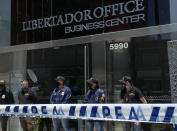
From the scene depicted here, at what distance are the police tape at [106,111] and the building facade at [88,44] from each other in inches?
92.0

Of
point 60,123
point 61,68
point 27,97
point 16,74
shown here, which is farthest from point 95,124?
point 16,74

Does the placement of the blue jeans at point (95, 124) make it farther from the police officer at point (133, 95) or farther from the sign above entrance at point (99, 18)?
the sign above entrance at point (99, 18)

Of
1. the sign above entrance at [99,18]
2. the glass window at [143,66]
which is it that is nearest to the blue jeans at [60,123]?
the glass window at [143,66]

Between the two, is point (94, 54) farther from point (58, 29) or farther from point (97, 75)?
point (58, 29)

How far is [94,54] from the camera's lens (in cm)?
924

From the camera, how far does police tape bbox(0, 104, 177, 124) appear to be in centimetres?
482

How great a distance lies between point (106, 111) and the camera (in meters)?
5.68

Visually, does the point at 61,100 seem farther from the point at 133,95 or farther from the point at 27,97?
the point at 133,95

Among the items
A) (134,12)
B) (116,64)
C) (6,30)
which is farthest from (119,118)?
(6,30)

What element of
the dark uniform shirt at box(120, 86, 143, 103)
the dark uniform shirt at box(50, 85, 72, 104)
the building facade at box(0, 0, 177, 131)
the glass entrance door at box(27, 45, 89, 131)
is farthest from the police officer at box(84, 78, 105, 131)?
the glass entrance door at box(27, 45, 89, 131)

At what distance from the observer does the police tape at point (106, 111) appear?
4820mm

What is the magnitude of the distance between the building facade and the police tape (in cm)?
234

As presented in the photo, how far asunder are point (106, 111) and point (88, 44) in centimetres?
400

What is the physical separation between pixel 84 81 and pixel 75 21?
2.07 metres
